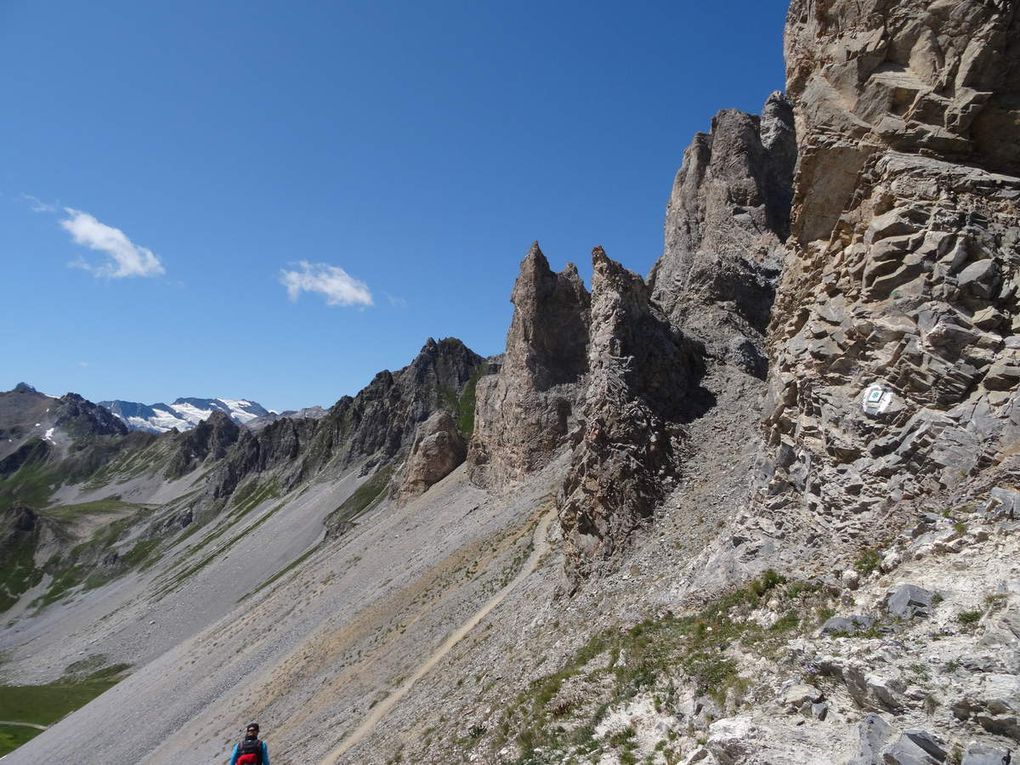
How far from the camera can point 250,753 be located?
16141 mm

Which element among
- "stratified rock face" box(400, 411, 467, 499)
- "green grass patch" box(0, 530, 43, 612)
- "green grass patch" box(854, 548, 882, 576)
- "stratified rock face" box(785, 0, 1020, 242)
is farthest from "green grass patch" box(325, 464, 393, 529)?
"green grass patch" box(0, 530, 43, 612)

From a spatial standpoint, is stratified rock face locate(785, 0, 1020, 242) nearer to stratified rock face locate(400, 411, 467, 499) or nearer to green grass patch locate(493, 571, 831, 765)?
green grass patch locate(493, 571, 831, 765)

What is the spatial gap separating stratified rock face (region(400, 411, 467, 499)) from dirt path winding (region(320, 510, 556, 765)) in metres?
47.7

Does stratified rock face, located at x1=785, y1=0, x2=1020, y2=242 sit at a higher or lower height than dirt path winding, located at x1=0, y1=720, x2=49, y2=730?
higher

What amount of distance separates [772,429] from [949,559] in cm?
848

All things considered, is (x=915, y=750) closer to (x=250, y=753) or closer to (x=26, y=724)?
(x=250, y=753)

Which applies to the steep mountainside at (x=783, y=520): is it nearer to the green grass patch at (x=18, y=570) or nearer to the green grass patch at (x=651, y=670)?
the green grass patch at (x=651, y=670)

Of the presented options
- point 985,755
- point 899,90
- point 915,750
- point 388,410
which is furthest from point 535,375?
point 388,410

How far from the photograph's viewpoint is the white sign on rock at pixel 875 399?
1497 centimetres

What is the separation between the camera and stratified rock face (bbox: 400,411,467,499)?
87375mm

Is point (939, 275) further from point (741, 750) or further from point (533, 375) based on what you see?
point (533, 375)

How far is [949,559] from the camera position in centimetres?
1103

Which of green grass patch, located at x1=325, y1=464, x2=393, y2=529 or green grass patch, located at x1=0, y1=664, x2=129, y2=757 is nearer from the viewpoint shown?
green grass patch, located at x1=0, y1=664, x2=129, y2=757

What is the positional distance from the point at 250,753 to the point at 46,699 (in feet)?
345
